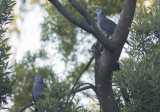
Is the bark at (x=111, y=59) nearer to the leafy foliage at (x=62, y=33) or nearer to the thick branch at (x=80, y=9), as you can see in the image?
the thick branch at (x=80, y=9)

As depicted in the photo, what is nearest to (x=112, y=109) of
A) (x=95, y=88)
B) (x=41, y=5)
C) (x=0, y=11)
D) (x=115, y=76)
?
(x=95, y=88)

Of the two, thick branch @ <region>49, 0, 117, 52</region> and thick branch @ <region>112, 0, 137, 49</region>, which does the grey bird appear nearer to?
thick branch @ <region>112, 0, 137, 49</region>

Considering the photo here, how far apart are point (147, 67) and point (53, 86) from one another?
1313 mm

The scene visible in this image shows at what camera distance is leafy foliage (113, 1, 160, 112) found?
378 cm

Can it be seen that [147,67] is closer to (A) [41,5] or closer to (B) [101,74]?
(B) [101,74]

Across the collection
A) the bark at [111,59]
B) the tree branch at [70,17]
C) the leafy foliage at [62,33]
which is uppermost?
the leafy foliage at [62,33]

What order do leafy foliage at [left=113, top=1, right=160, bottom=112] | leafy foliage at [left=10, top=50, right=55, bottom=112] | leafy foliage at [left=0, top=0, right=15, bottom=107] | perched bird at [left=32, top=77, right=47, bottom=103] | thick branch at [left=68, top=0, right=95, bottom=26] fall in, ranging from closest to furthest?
1. leafy foliage at [left=113, top=1, right=160, bottom=112]
2. leafy foliage at [left=0, top=0, right=15, bottom=107]
3. thick branch at [left=68, top=0, right=95, bottom=26]
4. perched bird at [left=32, top=77, right=47, bottom=103]
5. leafy foliage at [left=10, top=50, right=55, bottom=112]

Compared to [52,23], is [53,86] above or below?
below

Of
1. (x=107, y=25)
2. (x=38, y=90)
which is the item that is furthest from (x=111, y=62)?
(x=38, y=90)

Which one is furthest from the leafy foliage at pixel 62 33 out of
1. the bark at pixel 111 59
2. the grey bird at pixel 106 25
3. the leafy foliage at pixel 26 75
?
the bark at pixel 111 59

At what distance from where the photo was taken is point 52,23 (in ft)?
35.1

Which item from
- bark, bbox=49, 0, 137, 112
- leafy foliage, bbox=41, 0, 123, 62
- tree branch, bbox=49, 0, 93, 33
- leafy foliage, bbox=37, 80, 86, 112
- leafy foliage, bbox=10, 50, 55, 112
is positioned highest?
leafy foliage, bbox=41, 0, 123, 62

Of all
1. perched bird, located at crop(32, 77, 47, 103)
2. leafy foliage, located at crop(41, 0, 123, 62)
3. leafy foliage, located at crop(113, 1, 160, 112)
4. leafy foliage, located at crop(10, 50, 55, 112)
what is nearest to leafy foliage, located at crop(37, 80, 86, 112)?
leafy foliage, located at crop(113, 1, 160, 112)

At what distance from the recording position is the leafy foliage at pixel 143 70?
378 cm
